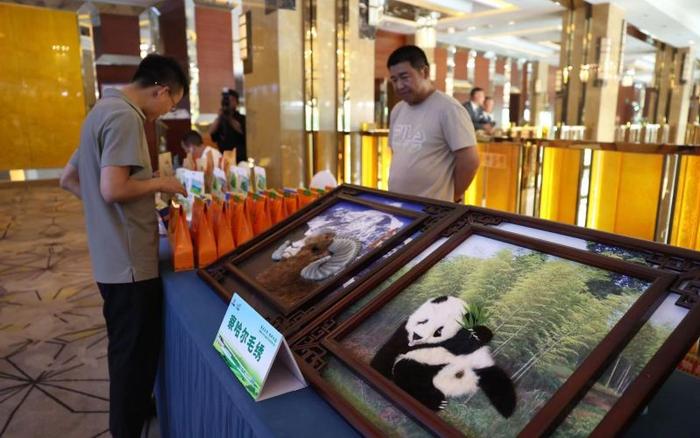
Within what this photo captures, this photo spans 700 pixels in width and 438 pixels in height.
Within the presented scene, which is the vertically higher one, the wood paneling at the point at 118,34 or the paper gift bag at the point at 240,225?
the wood paneling at the point at 118,34

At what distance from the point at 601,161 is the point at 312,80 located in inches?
101

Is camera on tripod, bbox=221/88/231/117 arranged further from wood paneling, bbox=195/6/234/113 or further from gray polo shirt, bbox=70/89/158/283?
gray polo shirt, bbox=70/89/158/283

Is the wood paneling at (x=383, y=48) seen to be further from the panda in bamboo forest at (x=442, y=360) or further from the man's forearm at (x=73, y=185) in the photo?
the panda in bamboo forest at (x=442, y=360)

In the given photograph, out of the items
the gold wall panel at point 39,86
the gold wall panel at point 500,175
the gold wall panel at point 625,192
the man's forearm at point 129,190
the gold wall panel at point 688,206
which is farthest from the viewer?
the gold wall panel at point 39,86

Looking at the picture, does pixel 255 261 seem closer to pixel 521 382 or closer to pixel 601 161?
pixel 521 382

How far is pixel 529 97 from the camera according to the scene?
51.4 feet

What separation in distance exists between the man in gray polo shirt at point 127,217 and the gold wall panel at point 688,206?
8.05 feet

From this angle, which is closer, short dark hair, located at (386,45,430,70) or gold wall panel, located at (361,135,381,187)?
short dark hair, located at (386,45,430,70)

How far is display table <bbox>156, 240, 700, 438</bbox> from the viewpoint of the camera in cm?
79

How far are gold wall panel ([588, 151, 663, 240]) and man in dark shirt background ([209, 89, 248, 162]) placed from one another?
3.18m

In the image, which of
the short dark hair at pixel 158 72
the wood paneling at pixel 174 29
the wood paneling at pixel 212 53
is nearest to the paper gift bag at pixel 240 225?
the short dark hair at pixel 158 72

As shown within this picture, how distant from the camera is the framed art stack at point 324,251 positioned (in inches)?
41.8

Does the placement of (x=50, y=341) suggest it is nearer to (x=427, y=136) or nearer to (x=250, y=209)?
(x=250, y=209)

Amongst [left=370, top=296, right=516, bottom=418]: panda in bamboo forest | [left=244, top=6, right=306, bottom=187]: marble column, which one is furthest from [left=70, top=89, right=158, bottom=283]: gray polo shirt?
[left=244, top=6, right=306, bottom=187]: marble column
